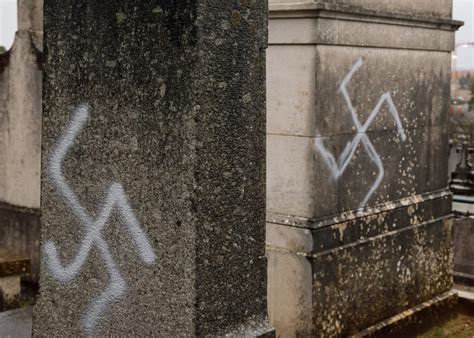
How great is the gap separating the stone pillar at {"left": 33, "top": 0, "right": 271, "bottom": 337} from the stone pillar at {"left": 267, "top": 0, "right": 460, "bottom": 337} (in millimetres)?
2491

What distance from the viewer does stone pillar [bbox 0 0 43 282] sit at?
7.02 meters

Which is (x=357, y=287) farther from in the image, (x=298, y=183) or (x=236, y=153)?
(x=236, y=153)

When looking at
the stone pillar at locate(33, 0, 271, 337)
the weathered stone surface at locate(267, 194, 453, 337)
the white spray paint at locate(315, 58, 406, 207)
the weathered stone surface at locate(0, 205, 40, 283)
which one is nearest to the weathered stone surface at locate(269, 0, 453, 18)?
the white spray paint at locate(315, 58, 406, 207)

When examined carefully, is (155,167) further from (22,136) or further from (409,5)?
(22,136)

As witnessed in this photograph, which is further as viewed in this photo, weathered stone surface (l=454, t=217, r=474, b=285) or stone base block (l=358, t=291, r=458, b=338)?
weathered stone surface (l=454, t=217, r=474, b=285)

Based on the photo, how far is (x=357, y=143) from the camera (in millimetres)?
5512

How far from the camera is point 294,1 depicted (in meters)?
5.14

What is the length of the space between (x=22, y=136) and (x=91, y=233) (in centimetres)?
483

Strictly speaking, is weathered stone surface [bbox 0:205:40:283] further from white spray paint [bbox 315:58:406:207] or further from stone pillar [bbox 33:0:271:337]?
stone pillar [bbox 33:0:271:337]

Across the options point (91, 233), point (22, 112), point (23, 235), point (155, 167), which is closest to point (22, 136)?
point (22, 112)

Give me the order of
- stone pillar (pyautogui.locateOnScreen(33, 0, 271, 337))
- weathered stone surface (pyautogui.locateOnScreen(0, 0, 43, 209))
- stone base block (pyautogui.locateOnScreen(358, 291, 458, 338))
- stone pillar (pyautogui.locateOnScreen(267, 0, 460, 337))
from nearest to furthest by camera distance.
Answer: stone pillar (pyautogui.locateOnScreen(33, 0, 271, 337)), stone pillar (pyautogui.locateOnScreen(267, 0, 460, 337)), stone base block (pyautogui.locateOnScreen(358, 291, 458, 338)), weathered stone surface (pyautogui.locateOnScreen(0, 0, 43, 209))

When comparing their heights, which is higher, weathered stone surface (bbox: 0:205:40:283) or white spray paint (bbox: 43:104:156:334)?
white spray paint (bbox: 43:104:156:334)

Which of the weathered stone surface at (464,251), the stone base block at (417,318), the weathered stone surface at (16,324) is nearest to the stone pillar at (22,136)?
the stone base block at (417,318)

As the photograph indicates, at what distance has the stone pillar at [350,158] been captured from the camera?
5148mm
